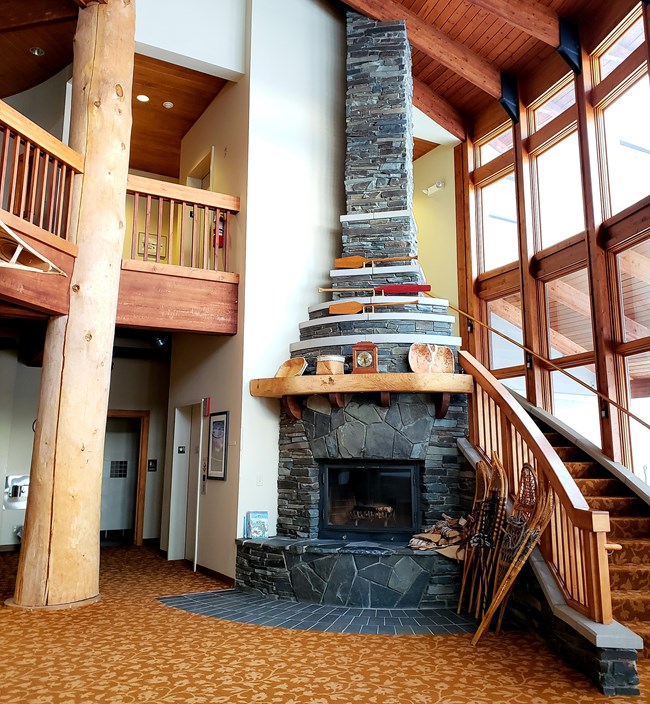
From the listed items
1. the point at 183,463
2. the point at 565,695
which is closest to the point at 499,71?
the point at 183,463

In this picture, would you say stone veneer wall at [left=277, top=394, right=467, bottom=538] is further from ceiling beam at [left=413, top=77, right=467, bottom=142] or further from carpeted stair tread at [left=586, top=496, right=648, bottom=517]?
ceiling beam at [left=413, top=77, right=467, bottom=142]

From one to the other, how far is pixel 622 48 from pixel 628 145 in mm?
1049

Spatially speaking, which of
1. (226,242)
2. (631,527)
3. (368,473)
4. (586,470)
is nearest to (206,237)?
(226,242)

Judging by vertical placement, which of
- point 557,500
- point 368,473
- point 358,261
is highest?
point 358,261

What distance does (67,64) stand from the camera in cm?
745

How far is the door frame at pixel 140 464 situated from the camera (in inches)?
340

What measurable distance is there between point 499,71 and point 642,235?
3.43 metres

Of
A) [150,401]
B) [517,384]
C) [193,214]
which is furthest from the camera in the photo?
[150,401]

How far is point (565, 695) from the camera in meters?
3.30

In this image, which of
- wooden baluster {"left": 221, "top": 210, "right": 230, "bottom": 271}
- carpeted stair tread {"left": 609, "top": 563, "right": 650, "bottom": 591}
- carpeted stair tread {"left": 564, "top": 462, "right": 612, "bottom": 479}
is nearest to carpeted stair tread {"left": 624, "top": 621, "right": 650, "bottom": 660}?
carpeted stair tread {"left": 609, "top": 563, "right": 650, "bottom": 591}

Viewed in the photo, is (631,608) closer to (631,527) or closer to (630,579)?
(630,579)

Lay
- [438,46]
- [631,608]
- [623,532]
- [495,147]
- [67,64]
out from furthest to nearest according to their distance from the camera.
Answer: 1. [495,147]
2. [438,46]
3. [67,64]
4. [623,532]
5. [631,608]

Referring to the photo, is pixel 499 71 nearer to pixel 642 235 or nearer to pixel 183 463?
pixel 642 235

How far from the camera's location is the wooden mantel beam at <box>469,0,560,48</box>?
6809 millimetres
